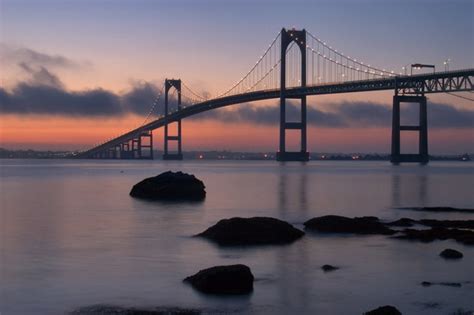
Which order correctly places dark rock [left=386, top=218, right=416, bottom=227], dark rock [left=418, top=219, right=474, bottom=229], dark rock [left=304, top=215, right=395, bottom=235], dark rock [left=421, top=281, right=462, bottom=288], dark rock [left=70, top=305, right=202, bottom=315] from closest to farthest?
dark rock [left=70, top=305, right=202, bottom=315] < dark rock [left=421, top=281, right=462, bottom=288] < dark rock [left=304, top=215, right=395, bottom=235] < dark rock [left=418, top=219, right=474, bottom=229] < dark rock [left=386, top=218, right=416, bottom=227]

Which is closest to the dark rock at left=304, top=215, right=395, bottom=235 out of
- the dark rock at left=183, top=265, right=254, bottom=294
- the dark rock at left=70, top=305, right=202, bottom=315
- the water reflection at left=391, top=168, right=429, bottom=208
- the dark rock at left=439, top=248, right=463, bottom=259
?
the dark rock at left=439, top=248, right=463, bottom=259

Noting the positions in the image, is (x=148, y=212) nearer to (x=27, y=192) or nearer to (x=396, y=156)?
(x=27, y=192)

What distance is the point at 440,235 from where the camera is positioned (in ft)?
47.3

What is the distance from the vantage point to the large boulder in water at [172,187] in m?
24.1

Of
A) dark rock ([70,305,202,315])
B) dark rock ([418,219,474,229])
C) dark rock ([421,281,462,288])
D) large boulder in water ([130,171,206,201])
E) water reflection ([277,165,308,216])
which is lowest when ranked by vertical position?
dark rock ([70,305,202,315])

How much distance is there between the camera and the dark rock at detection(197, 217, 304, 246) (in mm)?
13633

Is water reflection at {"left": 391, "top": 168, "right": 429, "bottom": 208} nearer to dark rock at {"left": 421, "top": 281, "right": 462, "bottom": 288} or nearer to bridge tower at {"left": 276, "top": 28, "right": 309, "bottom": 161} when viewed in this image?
dark rock at {"left": 421, "top": 281, "right": 462, "bottom": 288}

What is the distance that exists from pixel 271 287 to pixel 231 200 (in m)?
18.3

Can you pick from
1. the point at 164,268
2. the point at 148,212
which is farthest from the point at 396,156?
the point at 164,268

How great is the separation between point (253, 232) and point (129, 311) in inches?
213

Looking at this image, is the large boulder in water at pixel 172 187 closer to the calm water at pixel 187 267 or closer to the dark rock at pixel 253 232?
the calm water at pixel 187 267

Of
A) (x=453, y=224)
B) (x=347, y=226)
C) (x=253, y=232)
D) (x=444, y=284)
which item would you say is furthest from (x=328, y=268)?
(x=453, y=224)

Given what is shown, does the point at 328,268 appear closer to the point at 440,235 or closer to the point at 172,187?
the point at 440,235

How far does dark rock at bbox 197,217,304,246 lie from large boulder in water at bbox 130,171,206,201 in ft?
31.6
